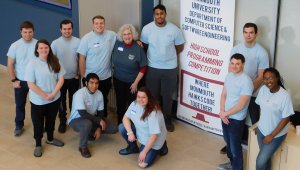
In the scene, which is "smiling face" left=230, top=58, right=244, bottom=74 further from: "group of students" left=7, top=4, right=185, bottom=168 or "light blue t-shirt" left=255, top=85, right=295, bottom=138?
"group of students" left=7, top=4, right=185, bottom=168

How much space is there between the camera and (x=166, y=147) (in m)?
6.31

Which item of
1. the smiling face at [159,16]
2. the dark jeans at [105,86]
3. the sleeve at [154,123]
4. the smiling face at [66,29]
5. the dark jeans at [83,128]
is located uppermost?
the smiling face at [159,16]

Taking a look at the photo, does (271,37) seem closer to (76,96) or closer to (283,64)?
(283,64)

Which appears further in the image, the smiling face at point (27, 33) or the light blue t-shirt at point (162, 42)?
the light blue t-shirt at point (162, 42)

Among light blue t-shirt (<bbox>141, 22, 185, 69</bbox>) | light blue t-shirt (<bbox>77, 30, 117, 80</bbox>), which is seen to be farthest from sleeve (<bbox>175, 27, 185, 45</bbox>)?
light blue t-shirt (<bbox>77, 30, 117, 80</bbox>)

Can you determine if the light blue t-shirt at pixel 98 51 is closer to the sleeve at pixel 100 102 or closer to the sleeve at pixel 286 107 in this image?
the sleeve at pixel 100 102

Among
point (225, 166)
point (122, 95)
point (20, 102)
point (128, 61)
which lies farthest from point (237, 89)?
point (20, 102)

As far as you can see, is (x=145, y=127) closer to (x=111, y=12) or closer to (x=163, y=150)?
(x=163, y=150)

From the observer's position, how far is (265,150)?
5.27 m

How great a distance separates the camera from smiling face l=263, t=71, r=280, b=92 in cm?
499

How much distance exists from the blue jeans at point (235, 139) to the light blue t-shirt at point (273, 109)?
0.34m

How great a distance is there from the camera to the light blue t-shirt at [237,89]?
5.45 metres

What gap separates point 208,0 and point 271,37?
0.85 meters

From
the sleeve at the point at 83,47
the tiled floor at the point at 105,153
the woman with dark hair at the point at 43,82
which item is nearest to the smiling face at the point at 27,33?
the woman with dark hair at the point at 43,82
